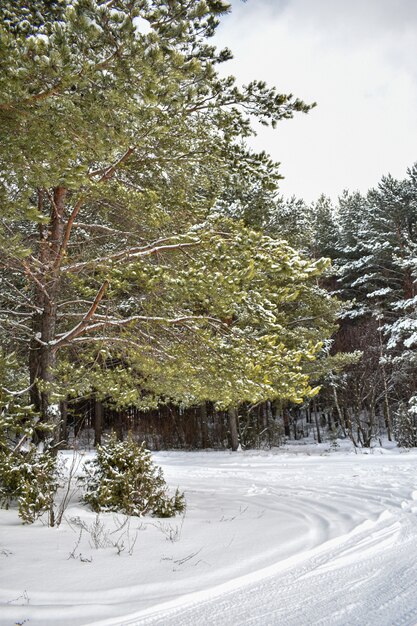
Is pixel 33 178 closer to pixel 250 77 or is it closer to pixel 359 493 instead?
pixel 250 77

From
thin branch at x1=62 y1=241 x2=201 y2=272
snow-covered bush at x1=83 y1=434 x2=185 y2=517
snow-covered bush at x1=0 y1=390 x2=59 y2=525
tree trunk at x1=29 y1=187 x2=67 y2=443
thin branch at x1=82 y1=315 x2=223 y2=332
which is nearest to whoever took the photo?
snow-covered bush at x1=0 y1=390 x2=59 y2=525

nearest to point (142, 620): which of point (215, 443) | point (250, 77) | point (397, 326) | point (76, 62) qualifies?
point (76, 62)

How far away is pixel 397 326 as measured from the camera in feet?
58.6

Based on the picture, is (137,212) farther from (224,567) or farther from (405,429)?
(405,429)

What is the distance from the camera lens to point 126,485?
5.69 meters

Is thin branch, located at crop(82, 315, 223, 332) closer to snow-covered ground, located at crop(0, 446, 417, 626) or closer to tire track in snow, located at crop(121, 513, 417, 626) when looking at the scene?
snow-covered ground, located at crop(0, 446, 417, 626)

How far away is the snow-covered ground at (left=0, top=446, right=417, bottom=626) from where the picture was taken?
2.62 m

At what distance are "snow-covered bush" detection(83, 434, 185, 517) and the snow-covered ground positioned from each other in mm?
243

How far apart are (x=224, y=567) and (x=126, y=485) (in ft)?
8.34

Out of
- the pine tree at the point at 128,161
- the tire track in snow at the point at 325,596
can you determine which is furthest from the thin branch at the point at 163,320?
the tire track in snow at the point at 325,596

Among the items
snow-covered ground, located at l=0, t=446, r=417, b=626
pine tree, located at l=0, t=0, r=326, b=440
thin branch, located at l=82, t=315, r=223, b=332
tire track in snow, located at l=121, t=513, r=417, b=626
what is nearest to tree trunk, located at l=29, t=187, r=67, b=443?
pine tree, located at l=0, t=0, r=326, b=440

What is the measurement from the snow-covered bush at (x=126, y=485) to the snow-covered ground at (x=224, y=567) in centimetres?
24

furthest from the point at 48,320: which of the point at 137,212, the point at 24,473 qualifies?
the point at 24,473

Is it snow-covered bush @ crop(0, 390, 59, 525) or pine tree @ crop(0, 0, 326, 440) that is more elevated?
pine tree @ crop(0, 0, 326, 440)
